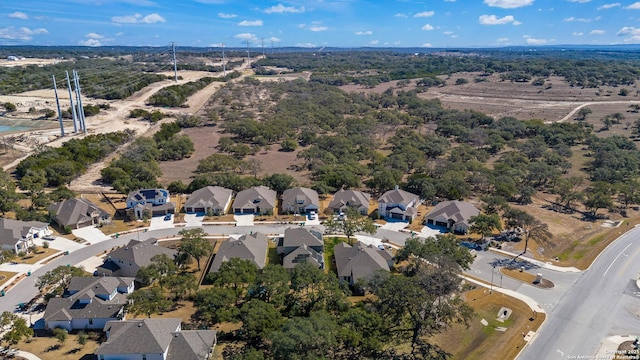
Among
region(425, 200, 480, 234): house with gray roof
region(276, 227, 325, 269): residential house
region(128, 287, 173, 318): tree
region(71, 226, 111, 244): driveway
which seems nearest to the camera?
region(128, 287, 173, 318): tree

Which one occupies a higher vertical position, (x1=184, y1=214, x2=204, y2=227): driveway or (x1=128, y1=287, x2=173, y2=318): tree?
(x1=128, y1=287, x2=173, y2=318): tree

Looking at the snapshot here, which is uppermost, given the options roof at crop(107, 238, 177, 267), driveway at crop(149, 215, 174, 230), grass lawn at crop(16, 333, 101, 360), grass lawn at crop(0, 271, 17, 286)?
roof at crop(107, 238, 177, 267)

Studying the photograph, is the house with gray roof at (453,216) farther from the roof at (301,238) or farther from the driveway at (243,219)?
the driveway at (243,219)

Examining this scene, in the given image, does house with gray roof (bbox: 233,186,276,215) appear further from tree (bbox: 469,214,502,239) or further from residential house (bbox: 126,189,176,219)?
tree (bbox: 469,214,502,239)

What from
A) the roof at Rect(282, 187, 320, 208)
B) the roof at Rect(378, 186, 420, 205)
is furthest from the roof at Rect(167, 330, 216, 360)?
the roof at Rect(378, 186, 420, 205)

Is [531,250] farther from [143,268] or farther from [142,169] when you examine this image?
[142,169]

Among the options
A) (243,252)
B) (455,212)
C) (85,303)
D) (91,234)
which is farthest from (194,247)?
(455,212)

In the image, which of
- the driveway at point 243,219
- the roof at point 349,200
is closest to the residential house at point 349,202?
the roof at point 349,200
